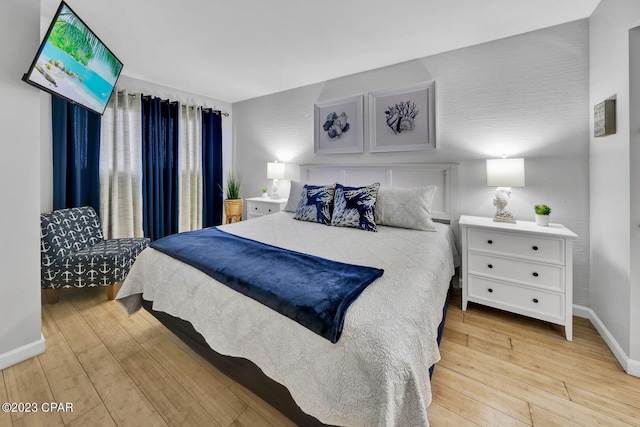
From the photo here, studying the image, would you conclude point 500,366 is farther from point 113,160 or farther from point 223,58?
point 113,160

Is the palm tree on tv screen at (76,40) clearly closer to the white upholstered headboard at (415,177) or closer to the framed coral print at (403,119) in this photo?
the white upholstered headboard at (415,177)

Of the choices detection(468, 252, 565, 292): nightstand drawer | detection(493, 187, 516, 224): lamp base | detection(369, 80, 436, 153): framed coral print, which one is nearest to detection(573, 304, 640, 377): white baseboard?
detection(468, 252, 565, 292): nightstand drawer

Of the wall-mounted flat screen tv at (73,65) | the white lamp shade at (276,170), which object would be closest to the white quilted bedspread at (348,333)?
the wall-mounted flat screen tv at (73,65)

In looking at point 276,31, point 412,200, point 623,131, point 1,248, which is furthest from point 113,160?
point 623,131

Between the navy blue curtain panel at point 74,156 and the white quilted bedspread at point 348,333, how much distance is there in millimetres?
1856

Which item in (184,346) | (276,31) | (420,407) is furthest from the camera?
(276,31)

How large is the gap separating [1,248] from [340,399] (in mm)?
2205

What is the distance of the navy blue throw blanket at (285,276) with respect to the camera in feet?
3.67

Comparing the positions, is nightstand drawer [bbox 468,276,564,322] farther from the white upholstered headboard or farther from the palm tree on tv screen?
the palm tree on tv screen

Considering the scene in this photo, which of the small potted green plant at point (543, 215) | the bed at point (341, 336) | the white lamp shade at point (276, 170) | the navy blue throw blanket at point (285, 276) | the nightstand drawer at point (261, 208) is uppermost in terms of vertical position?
the white lamp shade at point (276, 170)

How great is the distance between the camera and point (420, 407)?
92cm

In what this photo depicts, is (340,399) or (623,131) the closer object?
(340,399)

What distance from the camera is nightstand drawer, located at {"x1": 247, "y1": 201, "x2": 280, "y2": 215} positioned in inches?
155

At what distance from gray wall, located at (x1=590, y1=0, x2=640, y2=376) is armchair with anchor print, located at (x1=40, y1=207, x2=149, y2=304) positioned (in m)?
3.91
